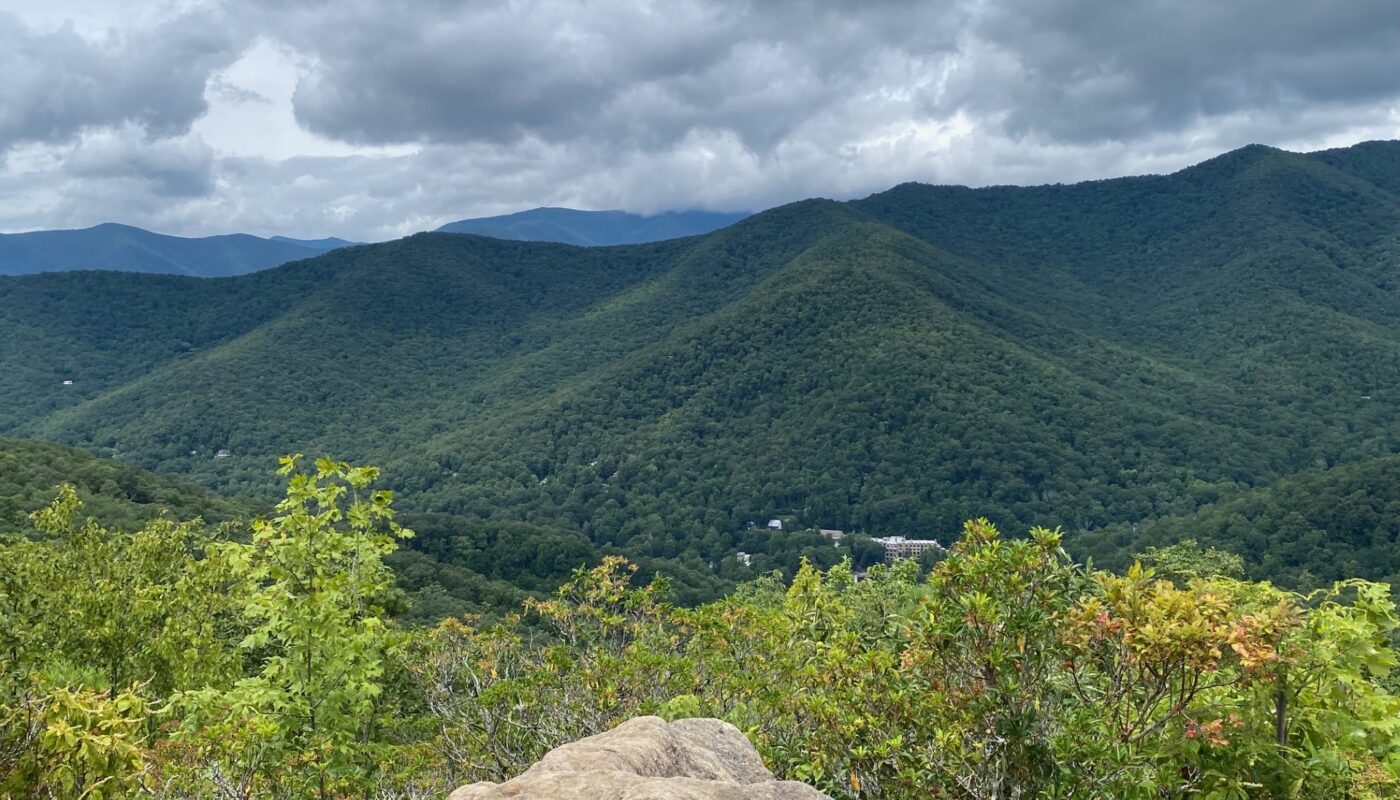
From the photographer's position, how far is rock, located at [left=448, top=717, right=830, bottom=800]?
20.9ft

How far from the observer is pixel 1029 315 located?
191m

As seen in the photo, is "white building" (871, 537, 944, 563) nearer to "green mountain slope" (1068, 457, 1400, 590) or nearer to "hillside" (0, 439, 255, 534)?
"green mountain slope" (1068, 457, 1400, 590)

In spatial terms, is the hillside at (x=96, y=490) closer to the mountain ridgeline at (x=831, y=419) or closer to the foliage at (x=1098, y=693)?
the mountain ridgeline at (x=831, y=419)

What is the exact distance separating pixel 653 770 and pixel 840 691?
7.12ft

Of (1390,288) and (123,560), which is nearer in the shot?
(123,560)

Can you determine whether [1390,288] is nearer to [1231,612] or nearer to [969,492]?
[969,492]

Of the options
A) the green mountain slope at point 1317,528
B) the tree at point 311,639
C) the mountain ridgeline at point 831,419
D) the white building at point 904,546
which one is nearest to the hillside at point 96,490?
the mountain ridgeline at point 831,419

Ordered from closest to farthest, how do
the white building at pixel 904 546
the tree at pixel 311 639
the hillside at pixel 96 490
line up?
the tree at pixel 311 639 < the hillside at pixel 96 490 < the white building at pixel 904 546

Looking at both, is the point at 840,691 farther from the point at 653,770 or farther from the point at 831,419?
the point at 831,419

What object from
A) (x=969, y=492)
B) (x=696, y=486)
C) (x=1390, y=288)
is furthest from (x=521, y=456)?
(x=1390, y=288)

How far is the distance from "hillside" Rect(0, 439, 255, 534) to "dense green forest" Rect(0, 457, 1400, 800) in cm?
4410

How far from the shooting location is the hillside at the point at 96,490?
51.9 meters

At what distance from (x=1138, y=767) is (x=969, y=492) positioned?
132507mm

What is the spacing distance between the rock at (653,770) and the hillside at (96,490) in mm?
49726
